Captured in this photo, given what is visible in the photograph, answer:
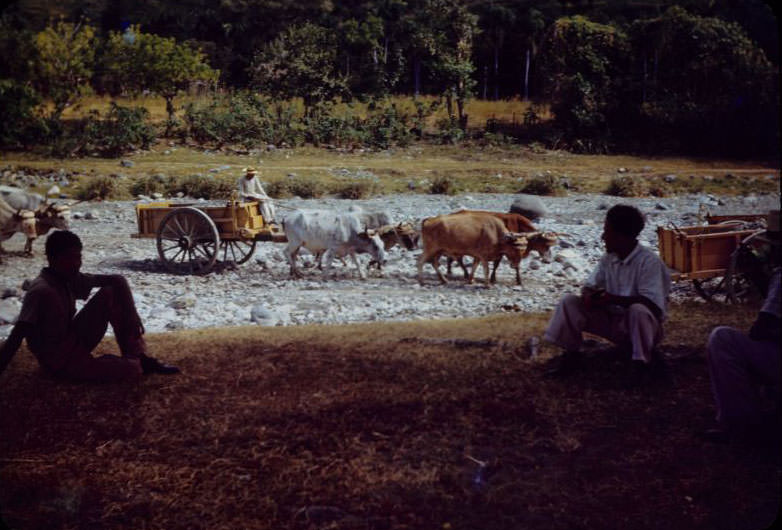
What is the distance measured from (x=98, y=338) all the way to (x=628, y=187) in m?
2.83

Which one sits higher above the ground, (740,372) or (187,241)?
(187,241)

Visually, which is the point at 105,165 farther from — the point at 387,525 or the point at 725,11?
the point at 725,11

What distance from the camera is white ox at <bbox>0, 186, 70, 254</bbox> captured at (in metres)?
4.13

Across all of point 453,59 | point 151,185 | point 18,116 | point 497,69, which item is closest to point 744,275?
point 497,69

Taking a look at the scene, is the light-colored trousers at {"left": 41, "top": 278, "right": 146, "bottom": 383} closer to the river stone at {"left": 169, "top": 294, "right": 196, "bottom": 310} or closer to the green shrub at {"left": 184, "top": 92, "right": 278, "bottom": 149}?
the river stone at {"left": 169, "top": 294, "right": 196, "bottom": 310}

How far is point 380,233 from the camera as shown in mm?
4945

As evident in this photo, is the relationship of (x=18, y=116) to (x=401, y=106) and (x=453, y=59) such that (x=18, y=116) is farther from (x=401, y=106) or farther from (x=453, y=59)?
(x=453, y=59)

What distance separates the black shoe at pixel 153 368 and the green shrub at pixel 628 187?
2.46m

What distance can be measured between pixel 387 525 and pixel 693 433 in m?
1.43

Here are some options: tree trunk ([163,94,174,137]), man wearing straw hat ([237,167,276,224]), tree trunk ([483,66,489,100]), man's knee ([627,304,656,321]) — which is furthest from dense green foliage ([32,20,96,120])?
man's knee ([627,304,656,321])

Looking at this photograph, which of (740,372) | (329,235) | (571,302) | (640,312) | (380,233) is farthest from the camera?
(380,233)

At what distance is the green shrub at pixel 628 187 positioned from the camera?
4.28 meters

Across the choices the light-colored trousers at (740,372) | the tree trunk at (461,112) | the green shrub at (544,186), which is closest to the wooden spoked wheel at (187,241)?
the tree trunk at (461,112)

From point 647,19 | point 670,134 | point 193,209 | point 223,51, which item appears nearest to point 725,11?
point 647,19
